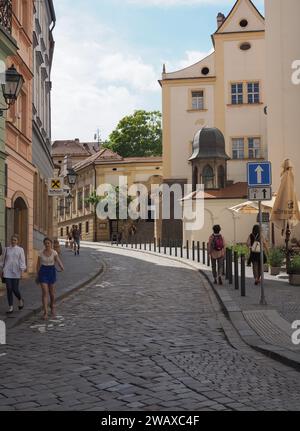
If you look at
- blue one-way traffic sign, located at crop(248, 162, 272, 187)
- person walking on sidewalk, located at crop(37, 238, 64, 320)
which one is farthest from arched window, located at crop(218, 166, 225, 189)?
person walking on sidewalk, located at crop(37, 238, 64, 320)

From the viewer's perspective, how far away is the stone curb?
11898 millimetres

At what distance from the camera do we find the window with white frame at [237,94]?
151ft

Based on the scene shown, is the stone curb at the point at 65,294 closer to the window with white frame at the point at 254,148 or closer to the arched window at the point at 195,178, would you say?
the arched window at the point at 195,178

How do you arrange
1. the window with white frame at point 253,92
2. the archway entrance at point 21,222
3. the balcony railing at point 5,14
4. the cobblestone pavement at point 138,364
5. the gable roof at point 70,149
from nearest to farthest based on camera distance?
the cobblestone pavement at point 138,364 → the balcony railing at point 5,14 → the archway entrance at point 21,222 → the window with white frame at point 253,92 → the gable roof at point 70,149

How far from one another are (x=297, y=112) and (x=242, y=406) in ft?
73.9

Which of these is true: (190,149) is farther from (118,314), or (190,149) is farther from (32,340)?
(32,340)

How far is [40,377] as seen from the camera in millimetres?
7355

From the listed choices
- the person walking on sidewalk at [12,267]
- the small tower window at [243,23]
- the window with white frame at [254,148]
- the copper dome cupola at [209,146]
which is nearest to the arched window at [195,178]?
the copper dome cupola at [209,146]

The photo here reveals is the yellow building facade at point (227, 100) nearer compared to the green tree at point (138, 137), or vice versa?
the yellow building facade at point (227, 100)

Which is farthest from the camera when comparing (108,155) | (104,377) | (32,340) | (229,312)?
(108,155)

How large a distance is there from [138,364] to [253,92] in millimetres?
39751

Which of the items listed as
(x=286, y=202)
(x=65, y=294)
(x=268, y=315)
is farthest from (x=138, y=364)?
(x=286, y=202)

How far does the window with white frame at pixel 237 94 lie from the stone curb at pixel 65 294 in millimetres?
23293

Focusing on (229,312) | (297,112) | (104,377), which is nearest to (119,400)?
(104,377)
